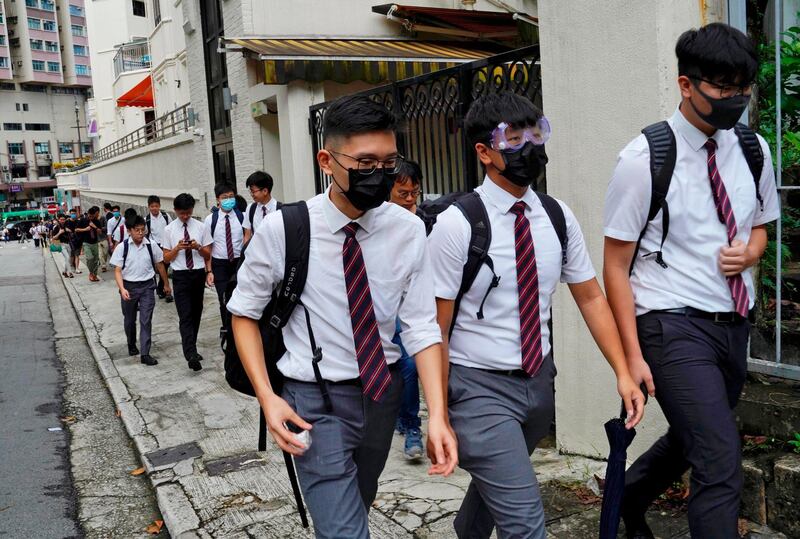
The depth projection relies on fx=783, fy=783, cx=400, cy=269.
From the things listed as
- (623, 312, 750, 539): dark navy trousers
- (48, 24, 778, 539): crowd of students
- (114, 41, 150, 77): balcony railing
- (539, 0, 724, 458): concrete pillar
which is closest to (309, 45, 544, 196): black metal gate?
(539, 0, 724, 458): concrete pillar

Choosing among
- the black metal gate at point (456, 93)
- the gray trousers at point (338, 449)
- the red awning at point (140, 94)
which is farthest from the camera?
the red awning at point (140, 94)

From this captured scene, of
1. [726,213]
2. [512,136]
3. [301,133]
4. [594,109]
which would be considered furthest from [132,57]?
[726,213]

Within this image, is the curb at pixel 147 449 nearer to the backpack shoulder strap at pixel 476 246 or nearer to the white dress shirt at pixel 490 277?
the white dress shirt at pixel 490 277

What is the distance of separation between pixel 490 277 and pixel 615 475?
868 millimetres

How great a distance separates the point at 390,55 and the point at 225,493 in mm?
7111

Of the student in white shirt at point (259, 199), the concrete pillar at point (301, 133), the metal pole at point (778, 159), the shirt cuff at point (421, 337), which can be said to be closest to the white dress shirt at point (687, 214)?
the shirt cuff at point (421, 337)

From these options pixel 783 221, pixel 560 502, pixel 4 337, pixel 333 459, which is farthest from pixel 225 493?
pixel 4 337

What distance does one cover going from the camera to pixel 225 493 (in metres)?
5.09

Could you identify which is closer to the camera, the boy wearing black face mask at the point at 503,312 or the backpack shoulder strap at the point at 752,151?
the boy wearing black face mask at the point at 503,312

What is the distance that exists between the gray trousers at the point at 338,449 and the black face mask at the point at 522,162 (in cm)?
84

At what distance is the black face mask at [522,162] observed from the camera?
2.77m

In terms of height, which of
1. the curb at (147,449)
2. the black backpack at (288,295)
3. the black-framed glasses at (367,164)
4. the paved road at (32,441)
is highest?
the black-framed glasses at (367,164)

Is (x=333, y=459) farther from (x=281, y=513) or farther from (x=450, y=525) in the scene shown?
(x=281, y=513)

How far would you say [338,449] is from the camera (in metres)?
2.58
